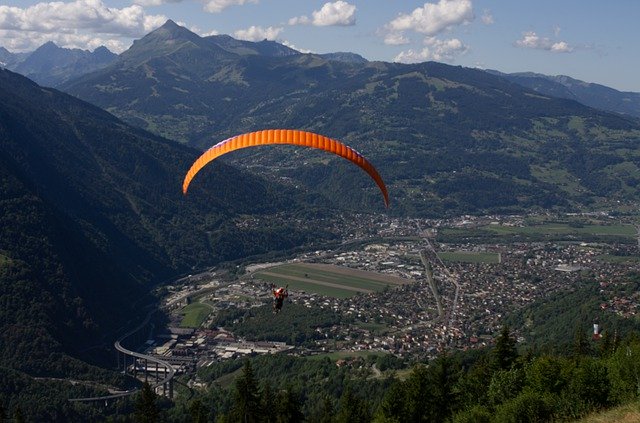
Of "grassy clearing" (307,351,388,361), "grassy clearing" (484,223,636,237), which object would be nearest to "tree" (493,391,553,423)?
"grassy clearing" (307,351,388,361)

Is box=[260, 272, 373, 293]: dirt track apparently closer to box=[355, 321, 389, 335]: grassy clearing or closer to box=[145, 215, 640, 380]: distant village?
box=[145, 215, 640, 380]: distant village

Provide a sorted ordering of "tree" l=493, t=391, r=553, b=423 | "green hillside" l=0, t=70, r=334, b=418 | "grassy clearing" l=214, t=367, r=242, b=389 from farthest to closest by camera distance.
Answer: "green hillside" l=0, t=70, r=334, b=418, "grassy clearing" l=214, t=367, r=242, b=389, "tree" l=493, t=391, r=553, b=423

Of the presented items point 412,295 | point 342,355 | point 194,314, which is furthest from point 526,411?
point 412,295

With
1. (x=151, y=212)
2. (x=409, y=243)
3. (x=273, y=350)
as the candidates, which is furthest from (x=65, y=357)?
(x=409, y=243)

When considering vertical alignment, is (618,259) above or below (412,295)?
above

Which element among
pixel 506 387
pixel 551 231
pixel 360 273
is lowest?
pixel 360 273

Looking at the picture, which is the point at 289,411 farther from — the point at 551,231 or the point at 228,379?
the point at 551,231

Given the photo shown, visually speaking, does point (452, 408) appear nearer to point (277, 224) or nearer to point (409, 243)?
point (409, 243)
